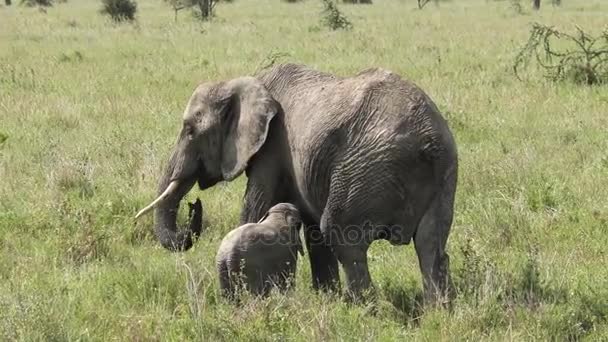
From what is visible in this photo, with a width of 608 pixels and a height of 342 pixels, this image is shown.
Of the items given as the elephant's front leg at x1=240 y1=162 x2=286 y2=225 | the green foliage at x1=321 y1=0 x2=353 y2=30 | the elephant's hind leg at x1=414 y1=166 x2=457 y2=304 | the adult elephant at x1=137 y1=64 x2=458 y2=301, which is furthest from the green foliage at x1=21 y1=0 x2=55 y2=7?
the elephant's hind leg at x1=414 y1=166 x2=457 y2=304

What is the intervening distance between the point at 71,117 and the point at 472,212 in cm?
618

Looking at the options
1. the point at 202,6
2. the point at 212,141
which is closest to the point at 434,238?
the point at 212,141

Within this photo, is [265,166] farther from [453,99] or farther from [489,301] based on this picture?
[453,99]

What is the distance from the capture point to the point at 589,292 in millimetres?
5199

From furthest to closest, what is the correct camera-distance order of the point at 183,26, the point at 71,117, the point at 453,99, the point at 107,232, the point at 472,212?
1. the point at 183,26
2. the point at 453,99
3. the point at 71,117
4. the point at 472,212
5. the point at 107,232

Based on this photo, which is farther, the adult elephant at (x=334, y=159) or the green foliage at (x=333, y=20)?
the green foliage at (x=333, y=20)

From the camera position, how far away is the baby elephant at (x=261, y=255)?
4.89m

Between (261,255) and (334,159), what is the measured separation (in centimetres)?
70

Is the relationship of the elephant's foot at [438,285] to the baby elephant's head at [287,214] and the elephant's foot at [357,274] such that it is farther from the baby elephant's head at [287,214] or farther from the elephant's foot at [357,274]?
the baby elephant's head at [287,214]

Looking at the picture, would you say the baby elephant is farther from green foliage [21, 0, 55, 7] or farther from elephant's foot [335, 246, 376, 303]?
green foliage [21, 0, 55, 7]

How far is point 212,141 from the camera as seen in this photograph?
5551 mm

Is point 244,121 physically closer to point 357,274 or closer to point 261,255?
point 261,255

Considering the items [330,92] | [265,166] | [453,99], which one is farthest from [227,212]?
[453,99]

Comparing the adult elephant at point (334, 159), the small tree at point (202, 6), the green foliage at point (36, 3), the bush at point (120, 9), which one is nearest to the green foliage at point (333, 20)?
the small tree at point (202, 6)
